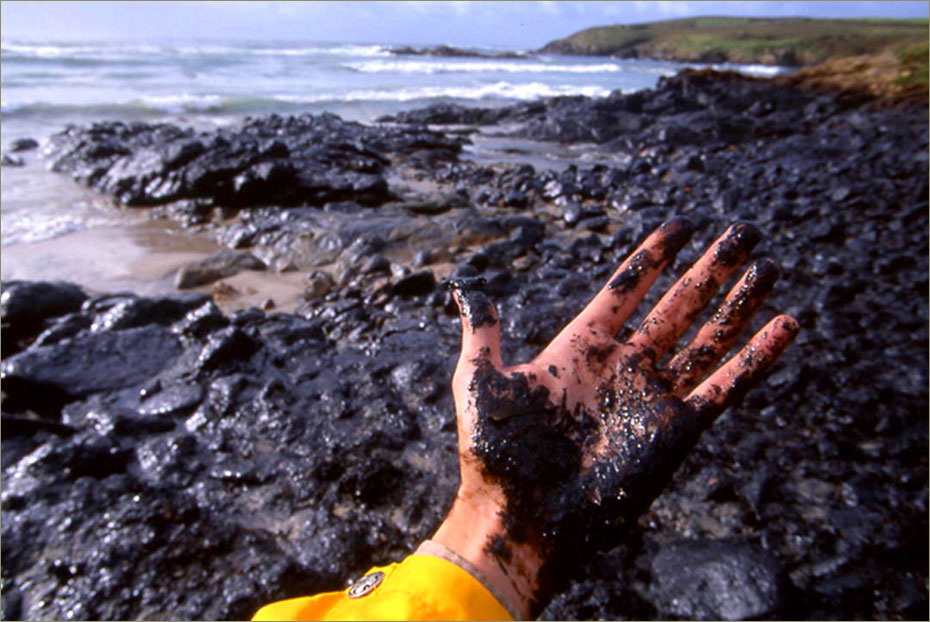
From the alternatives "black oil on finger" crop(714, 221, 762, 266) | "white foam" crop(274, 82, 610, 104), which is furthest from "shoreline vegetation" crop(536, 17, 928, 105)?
"black oil on finger" crop(714, 221, 762, 266)

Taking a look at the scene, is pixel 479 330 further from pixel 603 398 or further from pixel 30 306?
pixel 30 306

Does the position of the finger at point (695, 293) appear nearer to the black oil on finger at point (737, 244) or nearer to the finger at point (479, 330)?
the black oil on finger at point (737, 244)

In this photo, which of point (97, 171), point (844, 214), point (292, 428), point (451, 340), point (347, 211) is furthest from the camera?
point (97, 171)

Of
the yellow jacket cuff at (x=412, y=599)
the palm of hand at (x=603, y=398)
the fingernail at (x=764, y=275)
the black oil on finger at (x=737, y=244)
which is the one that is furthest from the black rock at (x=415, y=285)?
the yellow jacket cuff at (x=412, y=599)

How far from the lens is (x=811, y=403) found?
3893mm

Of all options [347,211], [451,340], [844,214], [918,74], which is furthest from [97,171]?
[918,74]

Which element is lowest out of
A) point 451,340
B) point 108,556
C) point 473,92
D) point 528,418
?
point 473,92

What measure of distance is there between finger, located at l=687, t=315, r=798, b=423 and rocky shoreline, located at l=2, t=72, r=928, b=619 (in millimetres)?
1028

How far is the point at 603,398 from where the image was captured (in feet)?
7.29

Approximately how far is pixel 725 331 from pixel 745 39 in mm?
90487

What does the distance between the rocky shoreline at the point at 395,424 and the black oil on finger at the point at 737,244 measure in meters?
1.41

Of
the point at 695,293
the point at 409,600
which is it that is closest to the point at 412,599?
the point at 409,600

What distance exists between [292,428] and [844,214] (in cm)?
739

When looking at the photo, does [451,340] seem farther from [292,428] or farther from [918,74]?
[918,74]
